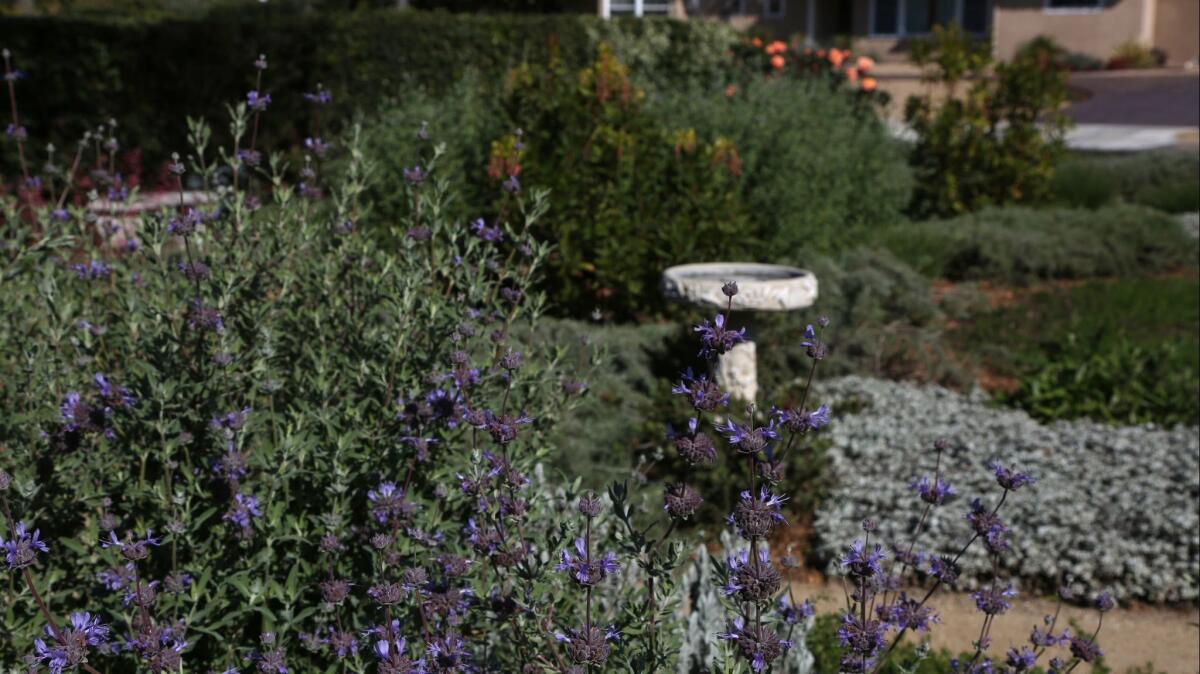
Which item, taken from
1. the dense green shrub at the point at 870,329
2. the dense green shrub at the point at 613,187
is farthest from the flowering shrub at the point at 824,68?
the dense green shrub at the point at 870,329

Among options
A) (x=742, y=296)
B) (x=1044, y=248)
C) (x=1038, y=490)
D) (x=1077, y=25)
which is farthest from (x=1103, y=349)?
(x=1077, y=25)

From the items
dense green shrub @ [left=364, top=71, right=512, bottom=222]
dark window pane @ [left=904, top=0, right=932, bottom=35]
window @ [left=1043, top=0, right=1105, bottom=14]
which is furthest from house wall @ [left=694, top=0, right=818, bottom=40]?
dense green shrub @ [left=364, top=71, right=512, bottom=222]

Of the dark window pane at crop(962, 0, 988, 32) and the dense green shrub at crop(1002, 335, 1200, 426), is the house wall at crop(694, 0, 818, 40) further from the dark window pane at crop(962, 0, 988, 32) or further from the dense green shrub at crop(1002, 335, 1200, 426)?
the dense green shrub at crop(1002, 335, 1200, 426)

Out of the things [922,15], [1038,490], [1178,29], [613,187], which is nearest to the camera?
[1038,490]

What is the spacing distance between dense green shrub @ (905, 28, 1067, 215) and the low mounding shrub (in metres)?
1.56

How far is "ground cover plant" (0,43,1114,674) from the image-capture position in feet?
6.66

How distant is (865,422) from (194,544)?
3880mm

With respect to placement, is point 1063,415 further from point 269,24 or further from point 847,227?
point 269,24

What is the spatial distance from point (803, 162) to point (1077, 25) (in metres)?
24.8

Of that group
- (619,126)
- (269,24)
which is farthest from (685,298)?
(269,24)

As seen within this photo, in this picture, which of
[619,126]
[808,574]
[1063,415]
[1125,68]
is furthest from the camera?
[1125,68]

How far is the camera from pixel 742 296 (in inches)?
216

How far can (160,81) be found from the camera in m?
14.3

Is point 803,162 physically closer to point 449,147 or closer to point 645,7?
point 449,147
